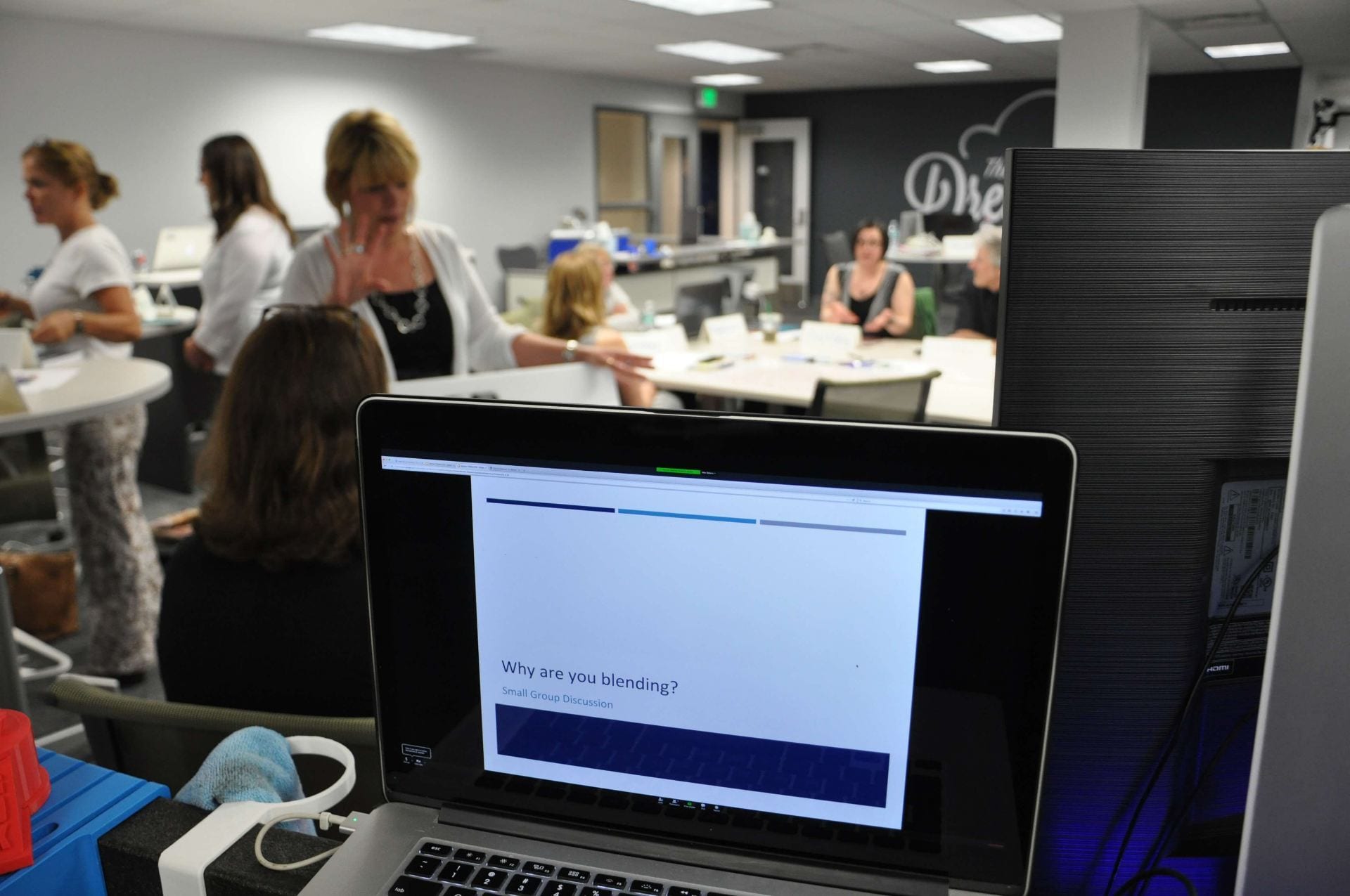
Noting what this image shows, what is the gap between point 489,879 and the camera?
0.63 metres

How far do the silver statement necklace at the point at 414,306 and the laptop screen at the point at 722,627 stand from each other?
1.86 meters

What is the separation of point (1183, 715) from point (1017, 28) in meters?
8.18

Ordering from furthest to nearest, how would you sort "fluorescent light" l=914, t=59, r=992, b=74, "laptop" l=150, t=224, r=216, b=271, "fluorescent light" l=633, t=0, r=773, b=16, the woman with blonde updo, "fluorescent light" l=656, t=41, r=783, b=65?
"fluorescent light" l=914, t=59, r=992, b=74
"fluorescent light" l=656, t=41, r=783, b=65
"laptop" l=150, t=224, r=216, b=271
"fluorescent light" l=633, t=0, r=773, b=16
the woman with blonde updo

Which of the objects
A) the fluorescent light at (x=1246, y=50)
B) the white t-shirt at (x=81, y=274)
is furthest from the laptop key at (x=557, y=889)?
the fluorescent light at (x=1246, y=50)

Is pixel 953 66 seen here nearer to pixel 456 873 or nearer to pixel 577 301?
pixel 577 301

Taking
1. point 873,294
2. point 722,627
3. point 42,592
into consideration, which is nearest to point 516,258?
point 873,294

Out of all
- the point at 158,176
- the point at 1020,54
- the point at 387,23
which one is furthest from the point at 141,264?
the point at 1020,54

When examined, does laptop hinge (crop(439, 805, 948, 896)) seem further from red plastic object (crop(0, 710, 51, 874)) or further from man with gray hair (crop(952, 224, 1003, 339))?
man with gray hair (crop(952, 224, 1003, 339))

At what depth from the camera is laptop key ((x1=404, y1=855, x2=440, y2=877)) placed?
63 centimetres

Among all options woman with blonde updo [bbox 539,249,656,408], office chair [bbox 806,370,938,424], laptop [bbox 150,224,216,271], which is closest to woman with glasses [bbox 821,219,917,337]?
woman with blonde updo [bbox 539,249,656,408]

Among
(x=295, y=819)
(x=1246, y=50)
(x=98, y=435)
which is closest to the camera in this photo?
(x=295, y=819)

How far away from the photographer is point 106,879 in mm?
683

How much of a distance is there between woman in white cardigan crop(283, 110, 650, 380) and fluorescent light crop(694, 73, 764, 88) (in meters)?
9.36

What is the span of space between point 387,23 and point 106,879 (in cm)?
732
